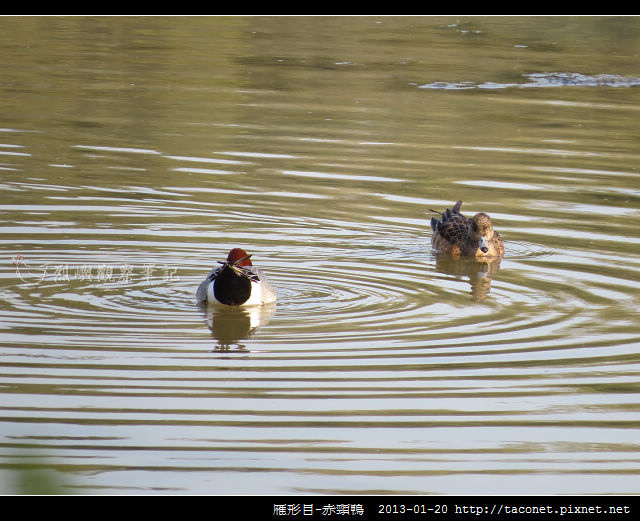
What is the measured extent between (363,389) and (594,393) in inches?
59.7

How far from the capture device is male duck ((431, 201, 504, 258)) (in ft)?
45.2

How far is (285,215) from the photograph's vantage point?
14.9 meters

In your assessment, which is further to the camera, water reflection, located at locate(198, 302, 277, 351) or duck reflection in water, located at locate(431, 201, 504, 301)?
duck reflection in water, located at locate(431, 201, 504, 301)

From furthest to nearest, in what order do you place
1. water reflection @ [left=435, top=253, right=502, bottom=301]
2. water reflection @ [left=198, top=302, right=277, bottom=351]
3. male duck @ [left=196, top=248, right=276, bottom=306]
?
water reflection @ [left=435, top=253, right=502, bottom=301] < male duck @ [left=196, top=248, right=276, bottom=306] < water reflection @ [left=198, top=302, right=277, bottom=351]

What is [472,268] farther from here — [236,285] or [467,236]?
[236,285]

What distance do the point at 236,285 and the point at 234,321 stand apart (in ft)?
1.06

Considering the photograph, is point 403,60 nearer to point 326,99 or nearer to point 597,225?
point 326,99

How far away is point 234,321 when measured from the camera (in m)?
10.9

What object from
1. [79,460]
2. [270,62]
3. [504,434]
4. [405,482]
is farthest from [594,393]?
[270,62]

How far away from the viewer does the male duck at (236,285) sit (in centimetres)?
1105

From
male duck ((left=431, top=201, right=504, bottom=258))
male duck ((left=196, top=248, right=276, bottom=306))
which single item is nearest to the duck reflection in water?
male duck ((left=431, top=201, right=504, bottom=258))

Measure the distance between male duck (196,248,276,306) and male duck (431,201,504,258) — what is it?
131 inches

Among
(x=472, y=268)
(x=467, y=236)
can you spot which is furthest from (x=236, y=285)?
(x=467, y=236)

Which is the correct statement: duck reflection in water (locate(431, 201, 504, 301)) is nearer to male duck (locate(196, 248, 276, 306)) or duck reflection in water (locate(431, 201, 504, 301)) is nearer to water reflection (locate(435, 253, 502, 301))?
water reflection (locate(435, 253, 502, 301))
